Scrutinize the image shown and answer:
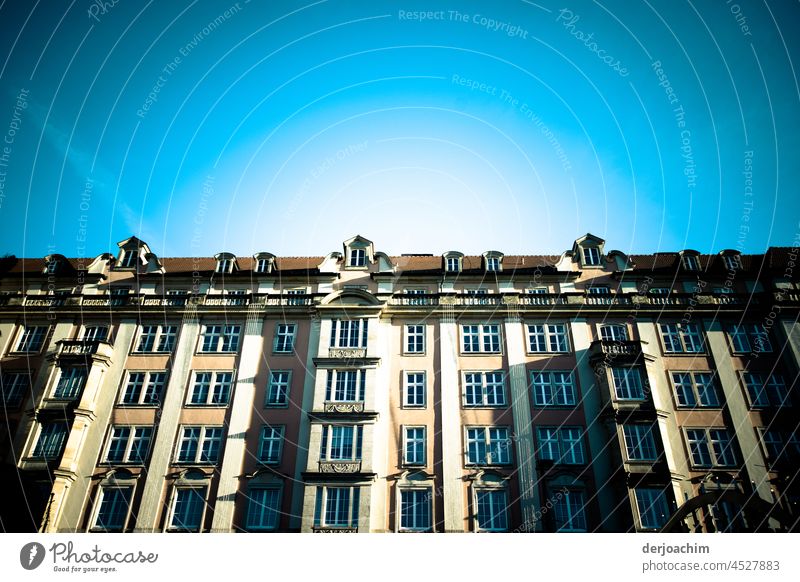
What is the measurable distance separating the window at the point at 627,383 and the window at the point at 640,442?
186 cm

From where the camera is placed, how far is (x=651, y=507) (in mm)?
27781

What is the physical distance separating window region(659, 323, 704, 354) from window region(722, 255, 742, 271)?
6362 mm

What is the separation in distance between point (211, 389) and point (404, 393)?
12199 mm

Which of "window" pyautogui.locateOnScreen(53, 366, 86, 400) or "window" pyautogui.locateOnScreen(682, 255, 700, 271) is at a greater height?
"window" pyautogui.locateOnScreen(682, 255, 700, 271)

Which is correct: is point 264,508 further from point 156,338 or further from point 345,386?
point 156,338

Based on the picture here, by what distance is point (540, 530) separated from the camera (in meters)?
28.2

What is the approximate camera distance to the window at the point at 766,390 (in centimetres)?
3153

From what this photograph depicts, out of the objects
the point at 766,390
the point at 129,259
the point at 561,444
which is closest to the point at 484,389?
the point at 561,444

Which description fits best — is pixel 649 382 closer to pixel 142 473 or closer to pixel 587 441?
pixel 587 441

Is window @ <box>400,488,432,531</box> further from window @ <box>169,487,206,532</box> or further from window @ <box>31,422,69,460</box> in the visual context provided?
window @ <box>31,422,69,460</box>

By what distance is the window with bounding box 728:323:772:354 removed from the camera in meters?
33.7

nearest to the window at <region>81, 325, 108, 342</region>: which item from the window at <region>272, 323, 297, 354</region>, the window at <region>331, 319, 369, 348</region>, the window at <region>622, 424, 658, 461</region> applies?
the window at <region>272, 323, 297, 354</region>
